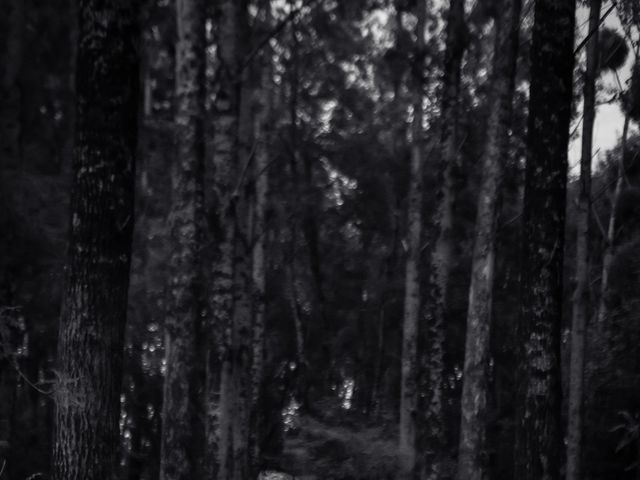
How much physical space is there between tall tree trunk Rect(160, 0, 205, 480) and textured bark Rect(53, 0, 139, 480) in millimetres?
5035

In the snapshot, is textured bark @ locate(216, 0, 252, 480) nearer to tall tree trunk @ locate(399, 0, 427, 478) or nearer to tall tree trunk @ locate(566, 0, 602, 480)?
tall tree trunk @ locate(566, 0, 602, 480)

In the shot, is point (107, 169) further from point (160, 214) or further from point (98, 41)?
point (160, 214)

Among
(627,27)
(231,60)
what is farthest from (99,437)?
(627,27)

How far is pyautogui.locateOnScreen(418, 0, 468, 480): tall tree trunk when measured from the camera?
583 inches

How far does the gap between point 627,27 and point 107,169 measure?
11.3 metres

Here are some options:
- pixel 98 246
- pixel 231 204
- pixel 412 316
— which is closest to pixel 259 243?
pixel 412 316

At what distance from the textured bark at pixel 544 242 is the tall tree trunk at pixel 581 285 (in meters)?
8.86

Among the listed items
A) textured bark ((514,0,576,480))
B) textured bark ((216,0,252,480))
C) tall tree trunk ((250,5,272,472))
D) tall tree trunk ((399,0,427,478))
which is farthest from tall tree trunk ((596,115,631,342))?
textured bark ((514,0,576,480))

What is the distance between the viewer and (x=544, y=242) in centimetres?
853

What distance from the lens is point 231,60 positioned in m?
13.3

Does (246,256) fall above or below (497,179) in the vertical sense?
below

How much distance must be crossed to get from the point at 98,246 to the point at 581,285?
12892mm

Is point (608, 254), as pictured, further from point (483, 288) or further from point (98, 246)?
point (98, 246)

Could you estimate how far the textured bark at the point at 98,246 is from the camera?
6918 millimetres
